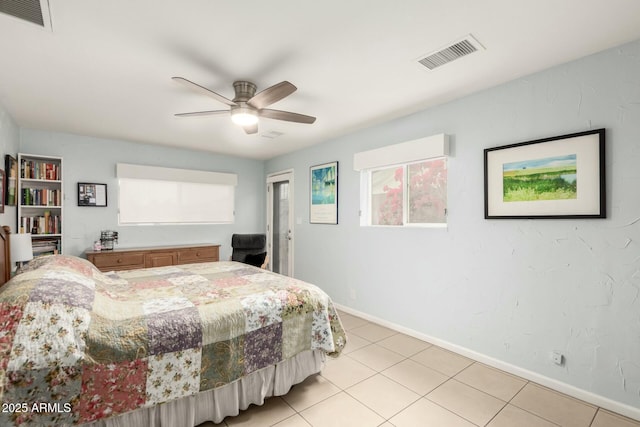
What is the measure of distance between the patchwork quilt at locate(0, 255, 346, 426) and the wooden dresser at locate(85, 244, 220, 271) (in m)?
1.87

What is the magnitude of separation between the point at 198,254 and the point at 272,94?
323 centimetres

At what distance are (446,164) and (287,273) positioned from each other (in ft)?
10.6

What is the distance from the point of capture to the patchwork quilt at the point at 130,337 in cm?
125

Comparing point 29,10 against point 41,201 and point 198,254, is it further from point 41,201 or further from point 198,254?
point 198,254

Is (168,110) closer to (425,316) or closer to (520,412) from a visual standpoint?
(425,316)

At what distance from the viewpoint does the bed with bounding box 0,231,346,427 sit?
1.26m

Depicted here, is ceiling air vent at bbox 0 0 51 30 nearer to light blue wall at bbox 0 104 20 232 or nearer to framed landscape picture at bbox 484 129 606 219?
light blue wall at bbox 0 104 20 232

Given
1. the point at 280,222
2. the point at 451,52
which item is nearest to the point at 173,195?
the point at 280,222

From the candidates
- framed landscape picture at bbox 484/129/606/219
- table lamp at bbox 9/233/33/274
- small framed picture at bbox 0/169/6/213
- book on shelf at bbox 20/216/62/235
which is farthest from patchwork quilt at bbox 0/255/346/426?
book on shelf at bbox 20/216/62/235

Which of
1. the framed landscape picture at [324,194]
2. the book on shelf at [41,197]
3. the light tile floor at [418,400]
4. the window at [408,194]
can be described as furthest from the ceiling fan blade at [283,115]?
the book on shelf at [41,197]

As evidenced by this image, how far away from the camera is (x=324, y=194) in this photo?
4.27 meters

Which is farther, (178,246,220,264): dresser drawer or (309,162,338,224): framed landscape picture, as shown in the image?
(178,246,220,264): dresser drawer

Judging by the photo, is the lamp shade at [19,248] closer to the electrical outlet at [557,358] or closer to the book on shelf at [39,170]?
the book on shelf at [39,170]

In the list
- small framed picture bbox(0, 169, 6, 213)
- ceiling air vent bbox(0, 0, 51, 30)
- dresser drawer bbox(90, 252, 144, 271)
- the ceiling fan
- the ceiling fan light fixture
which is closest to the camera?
ceiling air vent bbox(0, 0, 51, 30)
